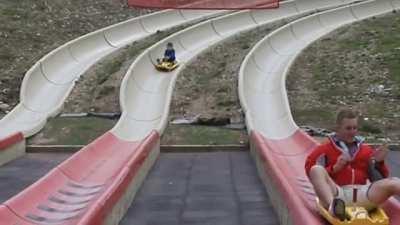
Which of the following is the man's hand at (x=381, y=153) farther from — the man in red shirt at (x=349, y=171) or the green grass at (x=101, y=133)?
the green grass at (x=101, y=133)

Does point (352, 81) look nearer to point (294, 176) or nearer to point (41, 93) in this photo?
point (41, 93)

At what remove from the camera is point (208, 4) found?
837 inches

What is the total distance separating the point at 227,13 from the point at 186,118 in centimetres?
1237

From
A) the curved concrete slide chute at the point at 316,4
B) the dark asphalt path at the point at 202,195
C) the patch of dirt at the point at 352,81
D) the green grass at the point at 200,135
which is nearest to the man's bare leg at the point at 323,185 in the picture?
the dark asphalt path at the point at 202,195

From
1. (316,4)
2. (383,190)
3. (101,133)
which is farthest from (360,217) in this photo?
(316,4)

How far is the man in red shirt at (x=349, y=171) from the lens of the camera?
222 inches

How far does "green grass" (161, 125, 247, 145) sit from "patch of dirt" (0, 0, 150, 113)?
141 inches

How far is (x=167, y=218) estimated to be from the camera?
757 centimetres

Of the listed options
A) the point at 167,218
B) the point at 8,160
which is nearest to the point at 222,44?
the point at 8,160

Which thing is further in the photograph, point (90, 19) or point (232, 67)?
point (90, 19)

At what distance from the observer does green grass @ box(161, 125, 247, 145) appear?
13.2m

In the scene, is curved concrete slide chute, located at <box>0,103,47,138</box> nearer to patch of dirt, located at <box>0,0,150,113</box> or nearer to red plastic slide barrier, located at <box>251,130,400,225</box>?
patch of dirt, located at <box>0,0,150,113</box>

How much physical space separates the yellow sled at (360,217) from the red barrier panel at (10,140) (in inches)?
259

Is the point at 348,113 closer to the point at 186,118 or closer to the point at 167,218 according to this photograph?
the point at 167,218
